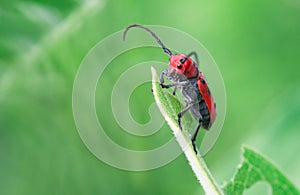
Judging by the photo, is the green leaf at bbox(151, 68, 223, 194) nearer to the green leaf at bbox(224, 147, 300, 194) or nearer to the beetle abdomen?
the green leaf at bbox(224, 147, 300, 194)

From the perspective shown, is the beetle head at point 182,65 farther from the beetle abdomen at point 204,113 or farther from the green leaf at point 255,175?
the green leaf at point 255,175

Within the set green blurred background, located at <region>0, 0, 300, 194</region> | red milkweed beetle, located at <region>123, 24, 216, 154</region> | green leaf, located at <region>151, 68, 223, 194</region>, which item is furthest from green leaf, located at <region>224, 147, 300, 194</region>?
green blurred background, located at <region>0, 0, 300, 194</region>

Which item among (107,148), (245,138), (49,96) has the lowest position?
(245,138)

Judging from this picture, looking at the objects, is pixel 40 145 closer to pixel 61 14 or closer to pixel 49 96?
pixel 49 96

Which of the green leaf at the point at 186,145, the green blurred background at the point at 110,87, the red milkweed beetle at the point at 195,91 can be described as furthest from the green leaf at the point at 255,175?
the green blurred background at the point at 110,87

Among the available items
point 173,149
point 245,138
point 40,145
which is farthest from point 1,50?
point 245,138

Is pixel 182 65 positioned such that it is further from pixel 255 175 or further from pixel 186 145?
pixel 186 145
